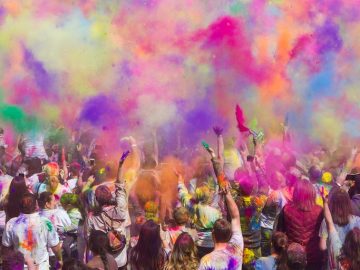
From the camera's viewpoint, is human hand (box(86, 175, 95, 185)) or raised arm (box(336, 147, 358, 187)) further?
human hand (box(86, 175, 95, 185))

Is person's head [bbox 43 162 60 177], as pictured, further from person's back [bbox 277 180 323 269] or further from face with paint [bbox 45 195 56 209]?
person's back [bbox 277 180 323 269]

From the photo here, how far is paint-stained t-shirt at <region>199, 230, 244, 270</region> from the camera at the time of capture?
3904mm

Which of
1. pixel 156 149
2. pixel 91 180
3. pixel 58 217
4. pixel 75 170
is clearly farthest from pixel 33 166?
pixel 156 149

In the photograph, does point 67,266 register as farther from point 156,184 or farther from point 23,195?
point 156,184

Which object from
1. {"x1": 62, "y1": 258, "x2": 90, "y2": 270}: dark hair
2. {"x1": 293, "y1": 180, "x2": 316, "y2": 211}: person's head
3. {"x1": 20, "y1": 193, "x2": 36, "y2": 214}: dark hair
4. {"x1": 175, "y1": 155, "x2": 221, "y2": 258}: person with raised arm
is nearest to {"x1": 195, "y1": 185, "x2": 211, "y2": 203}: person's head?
{"x1": 175, "y1": 155, "x2": 221, "y2": 258}: person with raised arm

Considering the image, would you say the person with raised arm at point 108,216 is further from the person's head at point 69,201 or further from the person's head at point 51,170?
the person's head at point 51,170

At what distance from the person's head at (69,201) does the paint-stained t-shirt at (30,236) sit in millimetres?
1098

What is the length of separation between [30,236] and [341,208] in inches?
96.9

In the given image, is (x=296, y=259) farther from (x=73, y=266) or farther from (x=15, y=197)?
(x=15, y=197)

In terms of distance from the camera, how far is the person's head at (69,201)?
19.3 feet

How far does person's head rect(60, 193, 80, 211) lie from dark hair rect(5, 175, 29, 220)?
0.64m

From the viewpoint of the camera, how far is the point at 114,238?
5152 millimetres

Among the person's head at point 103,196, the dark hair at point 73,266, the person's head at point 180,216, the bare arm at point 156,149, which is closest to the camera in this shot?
the dark hair at point 73,266

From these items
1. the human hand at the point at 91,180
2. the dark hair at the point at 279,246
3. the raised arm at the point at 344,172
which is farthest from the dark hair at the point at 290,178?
the human hand at the point at 91,180
